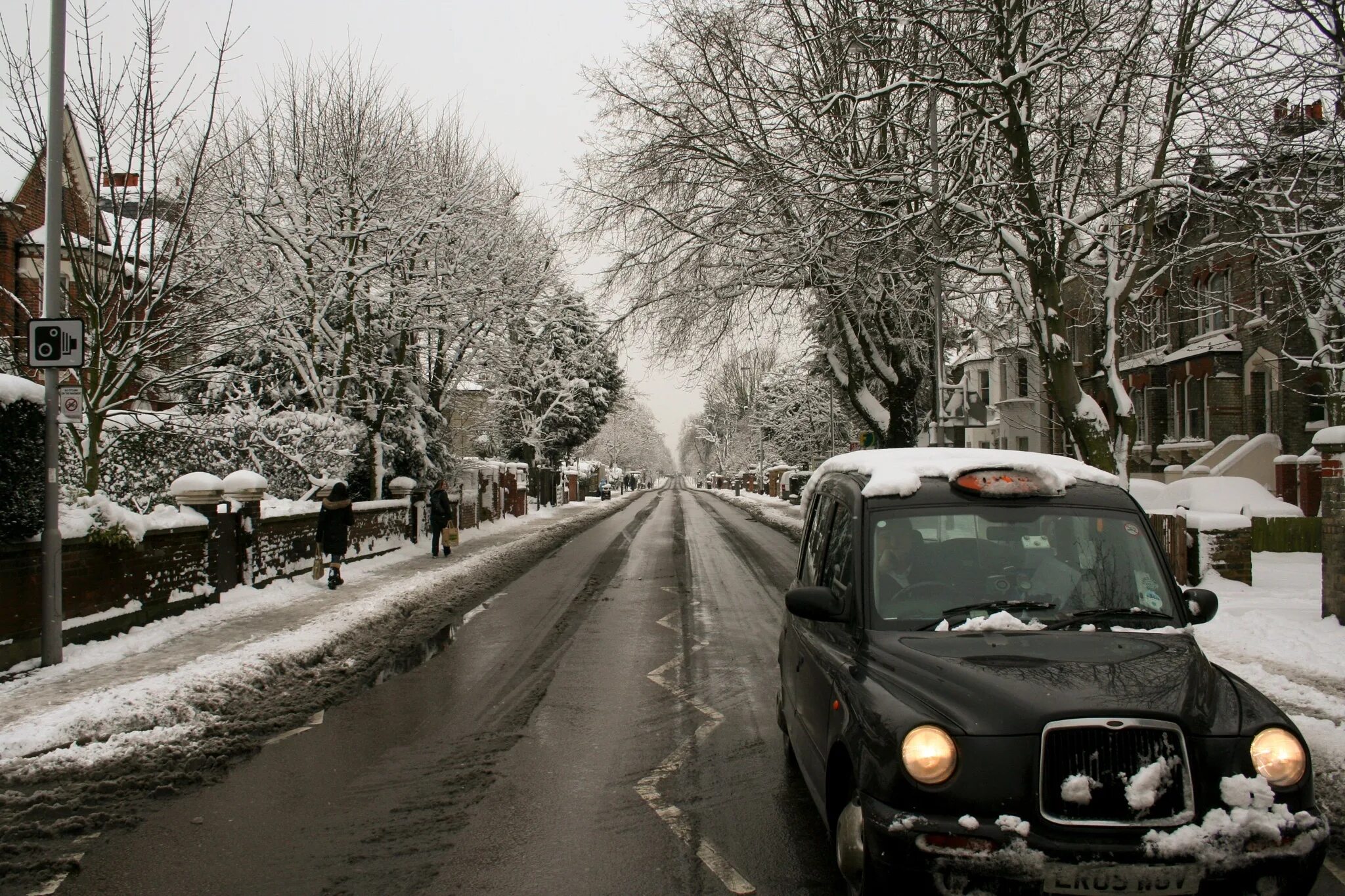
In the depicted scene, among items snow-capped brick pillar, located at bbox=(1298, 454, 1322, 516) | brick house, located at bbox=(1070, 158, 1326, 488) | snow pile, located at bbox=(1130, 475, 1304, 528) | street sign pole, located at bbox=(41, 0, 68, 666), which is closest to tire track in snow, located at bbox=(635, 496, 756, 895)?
street sign pole, located at bbox=(41, 0, 68, 666)

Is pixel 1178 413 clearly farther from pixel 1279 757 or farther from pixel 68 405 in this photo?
pixel 1279 757

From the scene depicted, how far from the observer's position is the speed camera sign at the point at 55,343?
8.80 m

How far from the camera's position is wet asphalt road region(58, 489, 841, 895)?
434 cm

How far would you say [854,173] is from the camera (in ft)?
46.1

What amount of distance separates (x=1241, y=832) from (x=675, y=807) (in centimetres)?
282

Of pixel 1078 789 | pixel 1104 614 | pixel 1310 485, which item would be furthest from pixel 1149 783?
pixel 1310 485

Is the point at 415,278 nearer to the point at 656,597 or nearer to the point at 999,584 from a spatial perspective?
the point at 656,597

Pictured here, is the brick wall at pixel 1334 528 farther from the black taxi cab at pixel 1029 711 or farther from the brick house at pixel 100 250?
the brick house at pixel 100 250

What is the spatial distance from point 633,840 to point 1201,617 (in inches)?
114

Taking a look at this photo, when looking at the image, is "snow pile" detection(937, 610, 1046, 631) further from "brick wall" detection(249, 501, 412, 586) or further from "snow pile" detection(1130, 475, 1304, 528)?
"snow pile" detection(1130, 475, 1304, 528)

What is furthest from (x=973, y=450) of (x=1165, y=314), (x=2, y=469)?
(x=1165, y=314)

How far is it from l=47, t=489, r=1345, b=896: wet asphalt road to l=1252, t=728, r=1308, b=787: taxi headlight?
129 centimetres

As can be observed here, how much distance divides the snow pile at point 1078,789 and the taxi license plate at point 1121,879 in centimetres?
20

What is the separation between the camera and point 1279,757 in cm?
338
